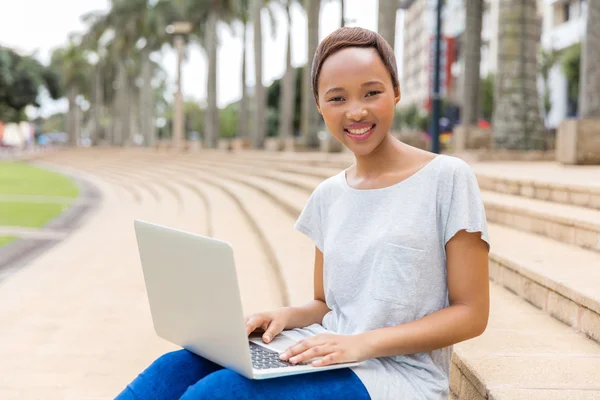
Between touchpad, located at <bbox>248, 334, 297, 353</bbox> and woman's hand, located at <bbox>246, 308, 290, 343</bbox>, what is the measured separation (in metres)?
0.01

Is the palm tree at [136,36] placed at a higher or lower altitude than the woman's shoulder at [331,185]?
higher

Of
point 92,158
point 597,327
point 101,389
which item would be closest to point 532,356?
point 597,327

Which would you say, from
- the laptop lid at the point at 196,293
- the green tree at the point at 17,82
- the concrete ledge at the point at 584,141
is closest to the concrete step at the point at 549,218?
the laptop lid at the point at 196,293

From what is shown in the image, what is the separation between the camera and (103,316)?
5359 millimetres

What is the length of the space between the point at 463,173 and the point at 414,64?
95780 mm

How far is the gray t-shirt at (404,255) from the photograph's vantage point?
1789 millimetres

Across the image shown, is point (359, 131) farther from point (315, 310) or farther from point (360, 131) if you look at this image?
point (315, 310)

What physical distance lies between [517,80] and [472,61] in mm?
4388

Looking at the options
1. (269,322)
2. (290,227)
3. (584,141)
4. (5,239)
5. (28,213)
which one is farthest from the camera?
(28,213)

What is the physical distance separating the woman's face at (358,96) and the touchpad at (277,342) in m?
0.57

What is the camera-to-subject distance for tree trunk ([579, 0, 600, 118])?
9969 millimetres

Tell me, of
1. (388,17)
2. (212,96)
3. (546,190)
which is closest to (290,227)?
(546,190)

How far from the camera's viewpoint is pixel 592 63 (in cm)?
1002

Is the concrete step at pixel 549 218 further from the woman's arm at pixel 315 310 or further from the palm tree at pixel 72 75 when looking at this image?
the palm tree at pixel 72 75
